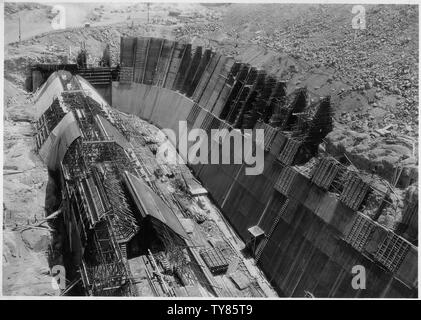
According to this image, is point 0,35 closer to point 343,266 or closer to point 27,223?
point 27,223

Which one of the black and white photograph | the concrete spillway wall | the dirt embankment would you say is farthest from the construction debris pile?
the concrete spillway wall

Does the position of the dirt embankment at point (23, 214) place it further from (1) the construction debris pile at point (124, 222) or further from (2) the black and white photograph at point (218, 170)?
(1) the construction debris pile at point (124, 222)

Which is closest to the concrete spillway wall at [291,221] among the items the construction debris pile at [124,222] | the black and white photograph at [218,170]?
the black and white photograph at [218,170]

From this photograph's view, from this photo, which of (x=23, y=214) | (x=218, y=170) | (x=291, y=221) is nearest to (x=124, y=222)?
(x=23, y=214)

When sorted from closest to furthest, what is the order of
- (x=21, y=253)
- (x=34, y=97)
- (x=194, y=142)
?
1. (x=21, y=253)
2. (x=194, y=142)
3. (x=34, y=97)

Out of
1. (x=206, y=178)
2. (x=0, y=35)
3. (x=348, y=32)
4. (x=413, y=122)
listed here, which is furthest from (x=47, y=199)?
(x=348, y=32)
